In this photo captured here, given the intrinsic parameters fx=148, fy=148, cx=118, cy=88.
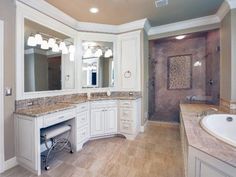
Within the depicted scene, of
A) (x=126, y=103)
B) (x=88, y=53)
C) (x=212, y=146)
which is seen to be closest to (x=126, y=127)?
(x=126, y=103)

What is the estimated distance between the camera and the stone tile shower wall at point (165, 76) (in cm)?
427

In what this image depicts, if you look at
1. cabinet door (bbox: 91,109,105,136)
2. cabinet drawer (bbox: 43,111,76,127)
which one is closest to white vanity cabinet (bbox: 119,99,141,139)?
cabinet door (bbox: 91,109,105,136)

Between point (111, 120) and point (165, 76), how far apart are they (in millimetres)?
2454

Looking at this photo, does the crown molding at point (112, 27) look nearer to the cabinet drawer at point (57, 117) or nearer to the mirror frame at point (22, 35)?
the mirror frame at point (22, 35)

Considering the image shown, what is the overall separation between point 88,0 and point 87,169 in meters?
2.67

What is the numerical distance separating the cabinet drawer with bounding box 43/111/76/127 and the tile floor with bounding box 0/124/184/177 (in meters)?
0.63

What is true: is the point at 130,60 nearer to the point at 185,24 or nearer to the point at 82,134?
the point at 185,24

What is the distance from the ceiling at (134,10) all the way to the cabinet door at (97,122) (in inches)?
78.1

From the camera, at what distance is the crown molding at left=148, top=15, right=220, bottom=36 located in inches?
129

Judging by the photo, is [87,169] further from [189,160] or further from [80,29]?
[80,29]

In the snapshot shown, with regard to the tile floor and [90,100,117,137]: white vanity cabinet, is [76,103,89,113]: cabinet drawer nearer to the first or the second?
[90,100,117,137]: white vanity cabinet

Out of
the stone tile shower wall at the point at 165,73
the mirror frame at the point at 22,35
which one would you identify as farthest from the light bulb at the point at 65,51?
the stone tile shower wall at the point at 165,73

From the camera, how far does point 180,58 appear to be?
14.7 feet

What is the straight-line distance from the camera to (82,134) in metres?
2.71
